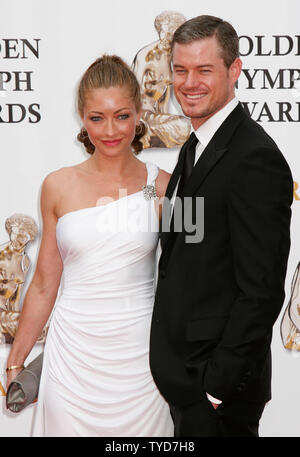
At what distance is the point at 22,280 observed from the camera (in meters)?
2.85

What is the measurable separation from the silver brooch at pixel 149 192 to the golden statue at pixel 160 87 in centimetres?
70

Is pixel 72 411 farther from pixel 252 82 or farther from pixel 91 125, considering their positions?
pixel 252 82

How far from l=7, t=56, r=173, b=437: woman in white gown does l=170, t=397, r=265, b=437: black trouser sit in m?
0.23

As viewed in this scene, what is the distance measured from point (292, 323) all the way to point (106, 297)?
4.03 feet

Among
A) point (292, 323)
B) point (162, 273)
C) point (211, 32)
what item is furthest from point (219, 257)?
point (292, 323)

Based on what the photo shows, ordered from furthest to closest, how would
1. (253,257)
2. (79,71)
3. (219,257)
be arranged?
(79,71) < (219,257) < (253,257)

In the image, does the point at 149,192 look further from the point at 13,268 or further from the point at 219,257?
the point at 13,268

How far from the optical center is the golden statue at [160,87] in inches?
105

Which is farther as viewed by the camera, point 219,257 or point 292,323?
point 292,323

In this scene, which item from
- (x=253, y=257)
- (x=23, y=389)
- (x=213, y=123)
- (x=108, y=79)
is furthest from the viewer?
(x=23, y=389)

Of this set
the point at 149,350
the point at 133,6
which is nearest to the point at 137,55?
the point at 133,6

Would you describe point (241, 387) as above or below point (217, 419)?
above

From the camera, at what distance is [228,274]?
173 cm
